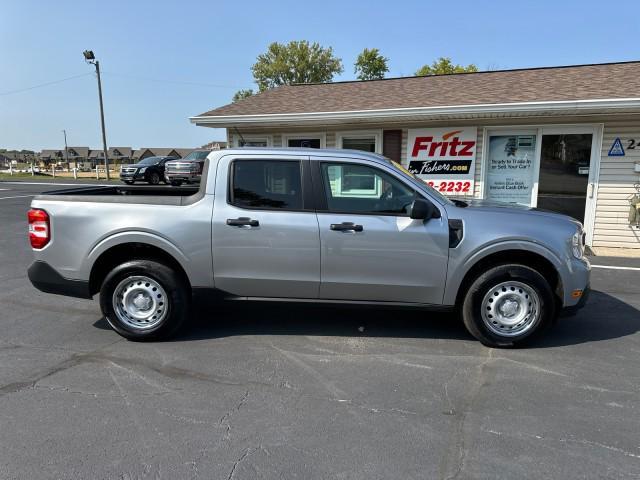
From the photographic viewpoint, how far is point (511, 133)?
9.27 metres

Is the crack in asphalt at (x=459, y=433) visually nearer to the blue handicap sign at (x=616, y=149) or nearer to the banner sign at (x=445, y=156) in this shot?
the banner sign at (x=445, y=156)

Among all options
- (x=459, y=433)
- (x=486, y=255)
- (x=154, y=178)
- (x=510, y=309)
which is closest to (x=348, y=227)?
(x=486, y=255)

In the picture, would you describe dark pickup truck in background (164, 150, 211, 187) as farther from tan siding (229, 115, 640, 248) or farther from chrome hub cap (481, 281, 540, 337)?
chrome hub cap (481, 281, 540, 337)

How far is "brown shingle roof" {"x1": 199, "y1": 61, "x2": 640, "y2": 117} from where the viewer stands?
8570 millimetres

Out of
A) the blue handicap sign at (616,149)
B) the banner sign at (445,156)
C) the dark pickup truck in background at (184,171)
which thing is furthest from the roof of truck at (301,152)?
the dark pickup truck in background at (184,171)

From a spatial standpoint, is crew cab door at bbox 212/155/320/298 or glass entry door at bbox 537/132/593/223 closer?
crew cab door at bbox 212/155/320/298

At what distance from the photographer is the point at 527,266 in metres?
4.23

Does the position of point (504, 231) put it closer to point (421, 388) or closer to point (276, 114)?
point (421, 388)

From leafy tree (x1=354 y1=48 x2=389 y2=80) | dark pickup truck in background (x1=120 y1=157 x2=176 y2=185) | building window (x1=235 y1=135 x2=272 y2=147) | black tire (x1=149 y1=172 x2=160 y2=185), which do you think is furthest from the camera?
leafy tree (x1=354 y1=48 x2=389 y2=80)

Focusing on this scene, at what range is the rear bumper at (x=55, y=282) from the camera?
4.39m

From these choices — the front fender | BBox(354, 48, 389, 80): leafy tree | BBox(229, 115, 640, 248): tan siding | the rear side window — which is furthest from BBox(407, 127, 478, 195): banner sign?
BBox(354, 48, 389, 80): leafy tree

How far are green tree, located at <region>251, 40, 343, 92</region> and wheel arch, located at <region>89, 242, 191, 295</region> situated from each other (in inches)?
1980

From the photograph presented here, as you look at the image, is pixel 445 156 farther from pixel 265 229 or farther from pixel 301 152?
pixel 265 229

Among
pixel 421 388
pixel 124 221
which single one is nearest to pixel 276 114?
pixel 124 221
